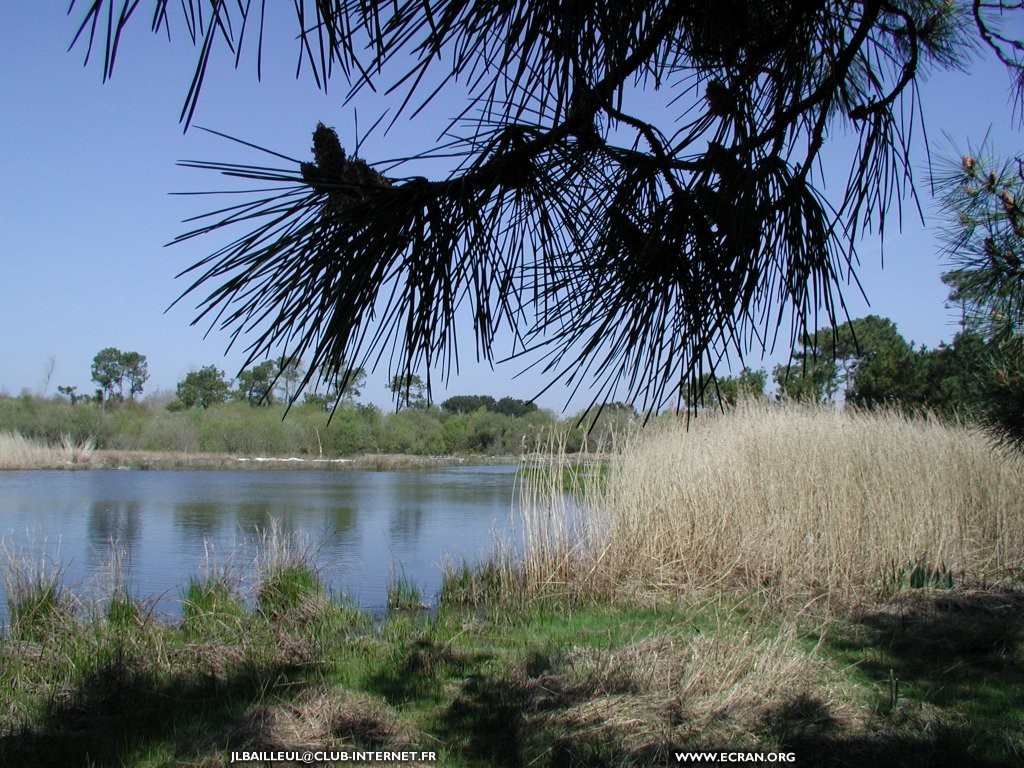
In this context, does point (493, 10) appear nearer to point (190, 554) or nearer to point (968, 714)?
point (968, 714)

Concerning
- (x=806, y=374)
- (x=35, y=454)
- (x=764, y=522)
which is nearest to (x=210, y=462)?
(x=35, y=454)

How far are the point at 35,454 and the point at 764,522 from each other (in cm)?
2726

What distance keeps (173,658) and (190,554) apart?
557cm

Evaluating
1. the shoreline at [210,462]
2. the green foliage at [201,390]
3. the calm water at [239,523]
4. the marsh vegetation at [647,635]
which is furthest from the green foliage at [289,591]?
the green foliage at [201,390]

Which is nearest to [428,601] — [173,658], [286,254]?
[173,658]

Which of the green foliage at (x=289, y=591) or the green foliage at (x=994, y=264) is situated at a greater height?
the green foliage at (x=994, y=264)

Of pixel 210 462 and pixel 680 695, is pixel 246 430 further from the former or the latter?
pixel 680 695

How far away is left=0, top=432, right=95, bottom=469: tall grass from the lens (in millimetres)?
26156

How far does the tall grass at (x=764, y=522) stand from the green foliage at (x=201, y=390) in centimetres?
3548

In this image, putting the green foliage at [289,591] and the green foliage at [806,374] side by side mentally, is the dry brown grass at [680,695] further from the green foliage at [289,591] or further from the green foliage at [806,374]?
the green foliage at [289,591]

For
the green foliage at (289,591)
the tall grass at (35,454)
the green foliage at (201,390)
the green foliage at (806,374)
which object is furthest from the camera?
the green foliage at (201,390)

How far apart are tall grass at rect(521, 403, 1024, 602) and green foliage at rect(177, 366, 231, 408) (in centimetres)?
3548

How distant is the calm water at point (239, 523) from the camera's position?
8.24 m

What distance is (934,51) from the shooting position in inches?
97.2
